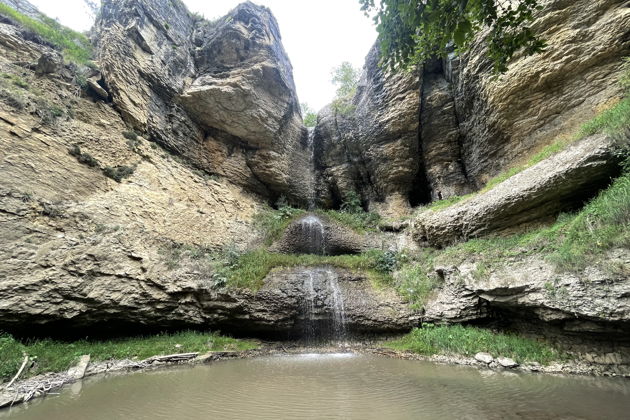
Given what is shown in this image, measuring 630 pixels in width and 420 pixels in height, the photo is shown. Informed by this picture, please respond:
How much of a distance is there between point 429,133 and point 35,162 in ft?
55.6

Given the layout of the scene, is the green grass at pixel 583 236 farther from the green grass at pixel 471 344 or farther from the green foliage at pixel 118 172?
the green foliage at pixel 118 172

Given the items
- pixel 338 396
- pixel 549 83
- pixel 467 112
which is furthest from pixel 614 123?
pixel 338 396

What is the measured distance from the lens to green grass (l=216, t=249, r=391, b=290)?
404 inches

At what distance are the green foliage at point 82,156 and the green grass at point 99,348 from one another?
5818mm

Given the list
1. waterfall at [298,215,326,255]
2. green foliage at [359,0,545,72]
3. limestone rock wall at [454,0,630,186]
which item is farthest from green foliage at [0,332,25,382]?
limestone rock wall at [454,0,630,186]

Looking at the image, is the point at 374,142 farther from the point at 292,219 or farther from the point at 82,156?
the point at 82,156

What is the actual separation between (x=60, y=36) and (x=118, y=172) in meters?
8.30

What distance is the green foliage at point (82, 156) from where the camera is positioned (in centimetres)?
996

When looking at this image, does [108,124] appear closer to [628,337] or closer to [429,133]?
[429,133]

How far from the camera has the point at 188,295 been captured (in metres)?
9.48

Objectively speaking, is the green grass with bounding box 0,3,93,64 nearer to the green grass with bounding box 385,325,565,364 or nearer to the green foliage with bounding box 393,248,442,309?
the green foliage with bounding box 393,248,442,309

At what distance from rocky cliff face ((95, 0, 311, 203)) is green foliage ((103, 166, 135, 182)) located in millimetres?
2714

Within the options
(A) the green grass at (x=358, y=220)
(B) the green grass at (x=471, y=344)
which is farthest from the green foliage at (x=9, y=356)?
(A) the green grass at (x=358, y=220)

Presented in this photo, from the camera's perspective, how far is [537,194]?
8.53m
